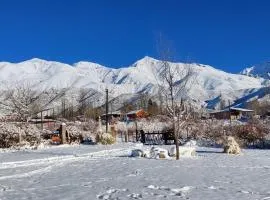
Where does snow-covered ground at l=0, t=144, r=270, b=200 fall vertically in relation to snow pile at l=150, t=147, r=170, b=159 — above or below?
below

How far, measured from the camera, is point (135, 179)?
1347 cm

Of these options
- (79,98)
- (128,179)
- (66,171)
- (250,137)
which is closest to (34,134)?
(250,137)

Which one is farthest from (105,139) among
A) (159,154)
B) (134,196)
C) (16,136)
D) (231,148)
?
(134,196)

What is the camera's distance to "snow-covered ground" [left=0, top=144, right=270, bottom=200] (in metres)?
10.9

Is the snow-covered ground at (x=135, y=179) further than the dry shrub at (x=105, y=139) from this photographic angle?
No

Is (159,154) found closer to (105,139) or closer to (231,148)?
(231,148)

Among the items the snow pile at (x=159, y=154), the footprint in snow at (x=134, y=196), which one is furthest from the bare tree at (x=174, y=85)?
the footprint in snow at (x=134, y=196)

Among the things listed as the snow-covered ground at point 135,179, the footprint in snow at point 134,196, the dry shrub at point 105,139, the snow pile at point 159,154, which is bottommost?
the footprint in snow at point 134,196

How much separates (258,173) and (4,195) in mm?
7422

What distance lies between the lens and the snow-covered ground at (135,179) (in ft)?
35.7

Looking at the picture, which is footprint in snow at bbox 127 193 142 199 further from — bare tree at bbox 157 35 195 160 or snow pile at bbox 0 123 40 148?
snow pile at bbox 0 123 40 148

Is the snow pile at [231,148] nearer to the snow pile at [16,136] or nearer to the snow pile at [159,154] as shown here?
the snow pile at [159,154]

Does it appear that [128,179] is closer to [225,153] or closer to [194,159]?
[194,159]

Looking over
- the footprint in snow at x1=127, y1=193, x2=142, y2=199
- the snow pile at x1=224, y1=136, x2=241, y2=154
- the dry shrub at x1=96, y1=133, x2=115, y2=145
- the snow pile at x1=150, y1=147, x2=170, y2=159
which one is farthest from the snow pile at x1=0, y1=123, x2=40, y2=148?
the footprint in snow at x1=127, y1=193, x2=142, y2=199
